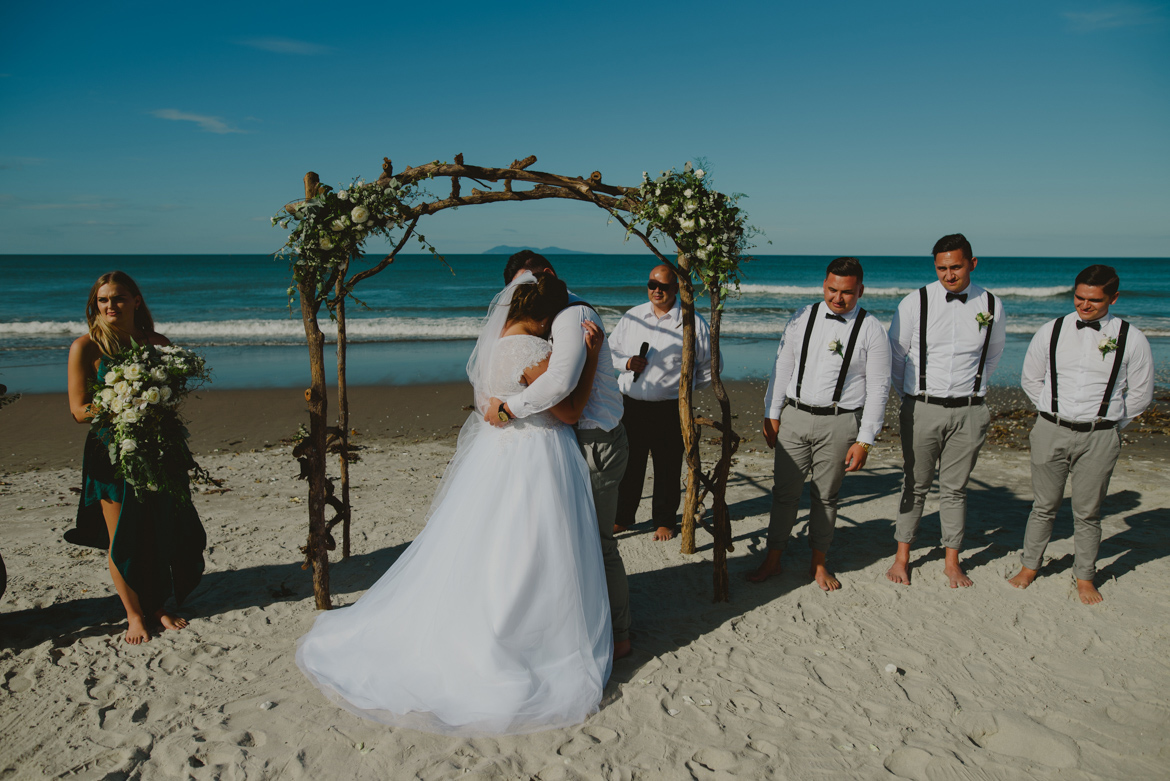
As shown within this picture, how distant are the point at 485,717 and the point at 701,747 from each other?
1.00 m

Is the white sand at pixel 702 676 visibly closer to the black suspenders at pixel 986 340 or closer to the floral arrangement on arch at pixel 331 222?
the black suspenders at pixel 986 340

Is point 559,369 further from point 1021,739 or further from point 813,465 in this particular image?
point 1021,739

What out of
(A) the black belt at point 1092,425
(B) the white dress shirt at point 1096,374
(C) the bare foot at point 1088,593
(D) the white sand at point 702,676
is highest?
(B) the white dress shirt at point 1096,374

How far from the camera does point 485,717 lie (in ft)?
9.99

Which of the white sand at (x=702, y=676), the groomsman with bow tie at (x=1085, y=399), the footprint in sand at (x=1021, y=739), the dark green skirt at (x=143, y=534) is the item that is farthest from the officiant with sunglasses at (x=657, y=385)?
the dark green skirt at (x=143, y=534)

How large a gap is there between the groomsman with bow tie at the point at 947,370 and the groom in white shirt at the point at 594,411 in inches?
85.8

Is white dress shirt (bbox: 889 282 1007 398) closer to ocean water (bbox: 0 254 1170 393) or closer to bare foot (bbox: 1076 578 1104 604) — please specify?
ocean water (bbox: 0 254 1170 393)

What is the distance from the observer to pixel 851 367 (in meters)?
4.33

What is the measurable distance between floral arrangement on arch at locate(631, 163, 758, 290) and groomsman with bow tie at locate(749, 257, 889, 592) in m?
0.58

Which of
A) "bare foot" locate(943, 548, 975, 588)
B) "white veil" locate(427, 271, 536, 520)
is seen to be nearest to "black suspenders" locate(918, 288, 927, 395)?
"bare foot" locate(943, 548, 975, 588)

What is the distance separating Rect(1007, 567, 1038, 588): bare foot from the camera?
4711mm

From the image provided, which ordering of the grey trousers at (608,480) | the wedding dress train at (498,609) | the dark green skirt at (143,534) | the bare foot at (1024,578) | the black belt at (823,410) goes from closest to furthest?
1. the wedding dress train at (498,609)
2. the grey trousers at (608,480)
3. the dark green skirt at (143,534)
4. the black belt at (823,410)
5. the bare foot at (1024,578)

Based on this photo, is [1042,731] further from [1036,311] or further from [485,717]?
[1036,311]

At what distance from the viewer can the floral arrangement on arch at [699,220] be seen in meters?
4.27
